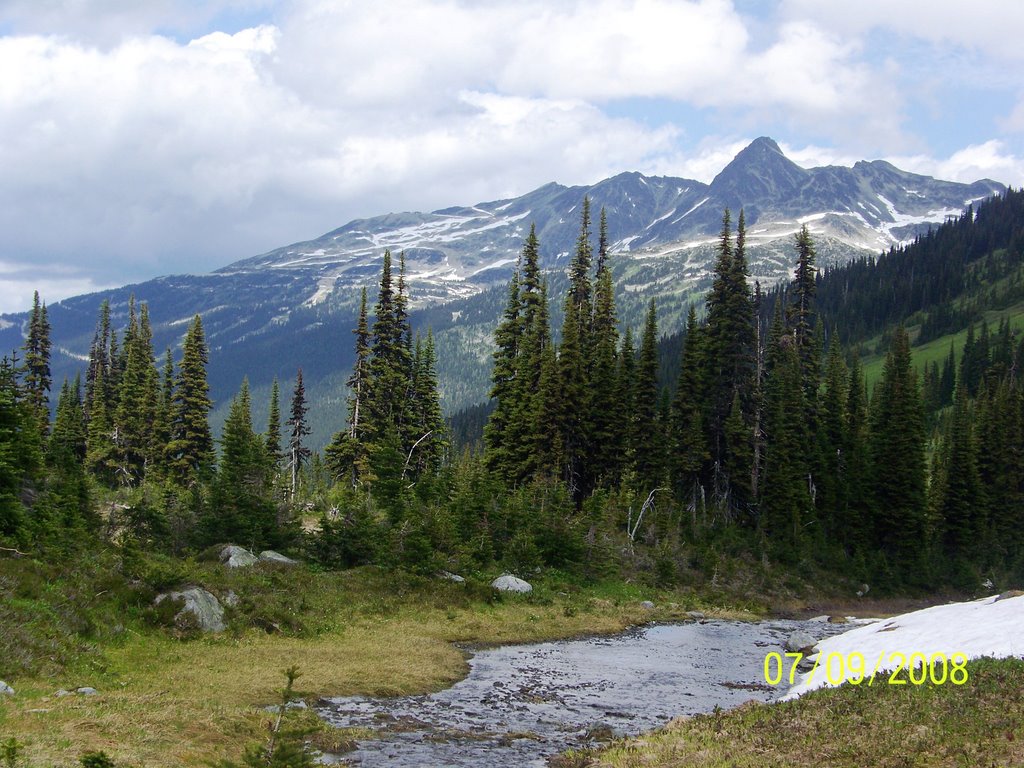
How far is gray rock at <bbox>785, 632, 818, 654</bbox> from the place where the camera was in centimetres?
3334

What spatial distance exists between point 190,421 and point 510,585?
38832mm

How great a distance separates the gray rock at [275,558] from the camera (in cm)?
3616

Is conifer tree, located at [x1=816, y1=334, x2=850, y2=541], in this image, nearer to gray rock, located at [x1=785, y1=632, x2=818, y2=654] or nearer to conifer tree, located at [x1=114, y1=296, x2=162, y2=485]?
gray rock, located at [x1=785, y1=632, x2=818, y2=654]

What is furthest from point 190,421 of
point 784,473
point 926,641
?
point 926,641

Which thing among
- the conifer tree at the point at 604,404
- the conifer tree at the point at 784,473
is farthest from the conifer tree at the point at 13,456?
the conifer tree at the point at 784,473

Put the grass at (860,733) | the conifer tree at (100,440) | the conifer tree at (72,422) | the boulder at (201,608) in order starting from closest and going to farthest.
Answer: the grass at (860,733)
the boulder at (201,608)
the conifer tree at (100,440)
the conifer tree at (72,422)

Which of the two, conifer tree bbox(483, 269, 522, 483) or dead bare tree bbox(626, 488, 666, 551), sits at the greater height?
conifer tree bbox(483, 269, 522, 483)

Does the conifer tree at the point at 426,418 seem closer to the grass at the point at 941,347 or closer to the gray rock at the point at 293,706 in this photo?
the gray rock at the point at 293,706

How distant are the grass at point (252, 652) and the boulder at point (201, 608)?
1.58ft

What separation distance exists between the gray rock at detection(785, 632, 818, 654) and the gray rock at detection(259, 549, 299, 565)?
2285 cm

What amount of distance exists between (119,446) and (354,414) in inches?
1201

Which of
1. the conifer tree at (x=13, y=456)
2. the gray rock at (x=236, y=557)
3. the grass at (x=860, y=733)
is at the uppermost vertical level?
the conifer tree at (x=13, y=456)

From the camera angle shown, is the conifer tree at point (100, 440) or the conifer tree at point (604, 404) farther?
the conifer tree at point (100, 440)

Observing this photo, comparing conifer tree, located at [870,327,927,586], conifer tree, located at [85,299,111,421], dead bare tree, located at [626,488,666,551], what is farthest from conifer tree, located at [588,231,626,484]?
conifer tree, located at [85,299,111,421]
